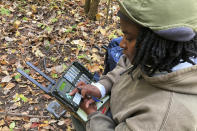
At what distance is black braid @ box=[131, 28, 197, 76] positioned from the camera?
3.72 feet

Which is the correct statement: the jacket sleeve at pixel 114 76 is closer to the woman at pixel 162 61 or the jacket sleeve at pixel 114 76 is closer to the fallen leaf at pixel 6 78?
the woman at pixel 162 61

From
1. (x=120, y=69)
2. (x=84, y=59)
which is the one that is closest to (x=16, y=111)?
(x=84, y=59)

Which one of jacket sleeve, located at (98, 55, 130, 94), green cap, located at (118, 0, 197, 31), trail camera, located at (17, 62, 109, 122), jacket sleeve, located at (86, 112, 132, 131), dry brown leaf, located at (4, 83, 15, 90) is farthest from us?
dry brown leaf, located at (4, 83, 15, 90)

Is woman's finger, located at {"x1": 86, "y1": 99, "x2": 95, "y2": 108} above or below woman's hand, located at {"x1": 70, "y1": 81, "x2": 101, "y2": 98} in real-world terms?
below

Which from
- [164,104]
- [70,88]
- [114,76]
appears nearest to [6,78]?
[70,88]

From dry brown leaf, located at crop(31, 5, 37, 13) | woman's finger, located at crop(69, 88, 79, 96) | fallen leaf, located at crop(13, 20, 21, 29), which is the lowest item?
fallen leaf, located at crop(13, 20, 21, 29)

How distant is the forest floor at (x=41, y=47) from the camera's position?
9.93 feet

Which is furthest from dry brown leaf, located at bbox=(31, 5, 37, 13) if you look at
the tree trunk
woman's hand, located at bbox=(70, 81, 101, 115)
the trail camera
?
woman's hand, located at bbox=(70, 81, 101, 115)

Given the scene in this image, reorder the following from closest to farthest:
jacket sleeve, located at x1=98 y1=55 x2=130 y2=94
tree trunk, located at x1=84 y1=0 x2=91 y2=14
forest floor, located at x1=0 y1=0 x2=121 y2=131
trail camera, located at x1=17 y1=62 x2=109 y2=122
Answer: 1. trail camera, located at x1=17 y1=62 x2=109 y2=122
2. jacket sleeve, located at x1=98 y1=55 x2=130 y2=94
3. forest floor, located at x1=0 y1=0 x2=121 y2=131
4. tree trunk, located at x1=84 y1=0 x2=91 y2=14

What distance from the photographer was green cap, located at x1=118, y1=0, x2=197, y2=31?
1.05 meters

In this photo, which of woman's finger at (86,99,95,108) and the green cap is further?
woman's finger at (86,99,95,108)

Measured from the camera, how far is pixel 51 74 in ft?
11.7

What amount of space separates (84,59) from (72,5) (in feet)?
7.04

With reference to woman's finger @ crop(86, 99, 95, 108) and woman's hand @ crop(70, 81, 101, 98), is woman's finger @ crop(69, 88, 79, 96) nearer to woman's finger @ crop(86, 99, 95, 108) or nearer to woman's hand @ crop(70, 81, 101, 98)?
woman's hand @ crop(70, 81, 101, 98)
